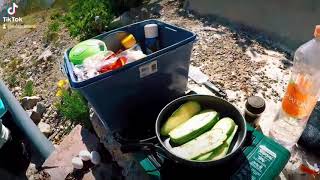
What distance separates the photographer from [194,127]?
63.2 inches

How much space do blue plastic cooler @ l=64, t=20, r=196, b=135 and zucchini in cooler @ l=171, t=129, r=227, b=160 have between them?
19.3 inches

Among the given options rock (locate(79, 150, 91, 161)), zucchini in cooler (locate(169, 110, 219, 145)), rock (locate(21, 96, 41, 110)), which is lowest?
rock (locate(21, 96, 41, 110))

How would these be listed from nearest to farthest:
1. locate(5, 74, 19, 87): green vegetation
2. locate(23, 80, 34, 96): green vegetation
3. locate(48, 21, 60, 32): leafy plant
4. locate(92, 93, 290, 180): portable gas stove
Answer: locate(92, 93, 290, 180): portable gas stove
locate(23, 80, 34, 96): green vegetation
locate(5, 74, 19, 87): green vegetation
locate(48, 21, 60, 32): leafy plant

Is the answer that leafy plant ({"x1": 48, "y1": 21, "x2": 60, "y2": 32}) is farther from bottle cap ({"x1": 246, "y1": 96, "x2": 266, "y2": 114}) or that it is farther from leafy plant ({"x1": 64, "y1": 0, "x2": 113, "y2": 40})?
bottle cap ({"x1": 246, "y1": 96, "x2": 266, "y2": 114})

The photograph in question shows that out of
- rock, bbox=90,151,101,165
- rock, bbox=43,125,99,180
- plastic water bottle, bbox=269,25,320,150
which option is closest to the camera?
plastic water bottle, bbox=269,25,320,150

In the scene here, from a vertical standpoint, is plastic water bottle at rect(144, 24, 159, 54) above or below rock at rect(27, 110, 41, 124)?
above

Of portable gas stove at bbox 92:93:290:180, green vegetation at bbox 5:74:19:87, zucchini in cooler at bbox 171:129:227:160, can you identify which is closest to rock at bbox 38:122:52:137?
green vegetation at bbox 5:74:19:87

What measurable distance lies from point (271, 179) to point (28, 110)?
2887mm

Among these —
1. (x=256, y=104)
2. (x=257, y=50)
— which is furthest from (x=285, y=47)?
(x=256, y=104)

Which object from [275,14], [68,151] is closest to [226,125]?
[68,151]

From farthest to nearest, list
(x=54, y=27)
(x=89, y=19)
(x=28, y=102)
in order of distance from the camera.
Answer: (x=54, y=27) → (x=89, y=19) → (x=28, y=102)

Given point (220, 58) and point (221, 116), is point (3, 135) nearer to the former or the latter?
point (221, 116)

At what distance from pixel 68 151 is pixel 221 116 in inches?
58.4

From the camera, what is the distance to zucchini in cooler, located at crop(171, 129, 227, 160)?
1484mm
